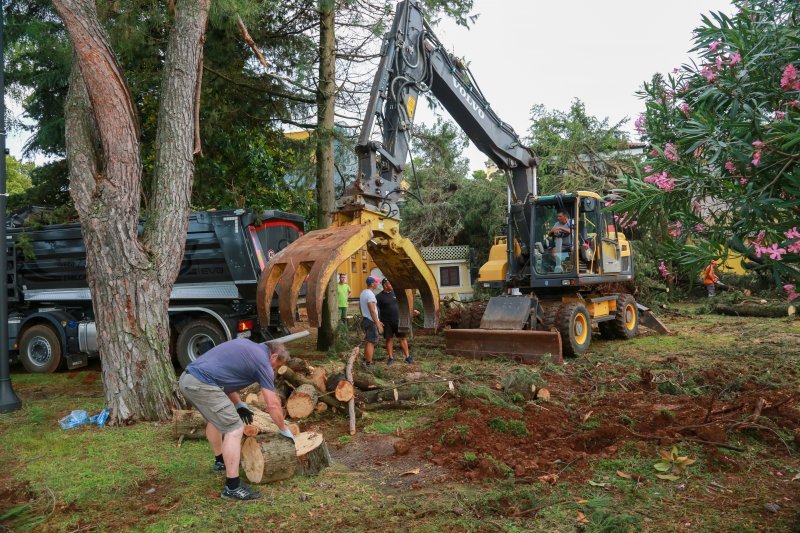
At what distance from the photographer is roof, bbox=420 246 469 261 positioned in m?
24.2

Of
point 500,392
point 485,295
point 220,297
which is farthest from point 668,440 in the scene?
point 485,295

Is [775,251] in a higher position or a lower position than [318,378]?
higher

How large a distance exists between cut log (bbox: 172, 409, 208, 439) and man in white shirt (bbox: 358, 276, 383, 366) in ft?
11.9

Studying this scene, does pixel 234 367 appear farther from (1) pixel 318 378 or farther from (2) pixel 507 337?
(2) pixel 507 337

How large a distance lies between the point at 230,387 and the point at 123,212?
10.3ft

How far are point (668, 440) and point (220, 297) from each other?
6886mm

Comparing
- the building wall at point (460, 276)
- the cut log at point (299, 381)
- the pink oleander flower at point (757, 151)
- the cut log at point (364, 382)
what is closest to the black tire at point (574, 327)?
the cut log at point (364, 382)

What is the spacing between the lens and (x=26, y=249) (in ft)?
35.4

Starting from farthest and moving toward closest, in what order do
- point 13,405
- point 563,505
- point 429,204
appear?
point 429,204 → point 13,405 → point 563,505

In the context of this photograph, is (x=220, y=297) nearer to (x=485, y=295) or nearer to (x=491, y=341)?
(x=491, y=341)

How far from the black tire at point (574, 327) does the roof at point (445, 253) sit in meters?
13.7

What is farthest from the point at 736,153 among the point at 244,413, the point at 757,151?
the point at 244,413

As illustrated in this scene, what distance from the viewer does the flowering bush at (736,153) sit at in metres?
3.31

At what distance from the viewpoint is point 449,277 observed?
82.1 feet
